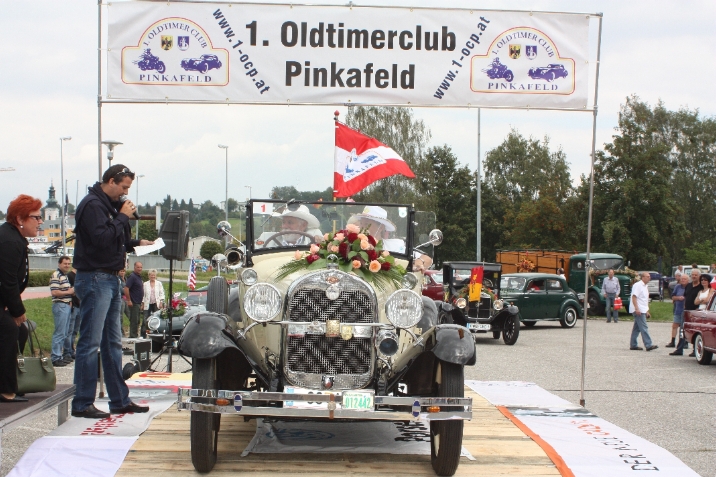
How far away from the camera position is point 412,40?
7980 millimetres

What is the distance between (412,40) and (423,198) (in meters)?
40.4

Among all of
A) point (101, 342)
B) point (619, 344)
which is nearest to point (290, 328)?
point (101, 342)

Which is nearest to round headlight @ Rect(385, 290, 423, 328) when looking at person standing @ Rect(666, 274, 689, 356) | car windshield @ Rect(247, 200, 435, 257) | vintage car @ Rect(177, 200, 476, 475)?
vintage car @ Rect(177, 200, 476, 475)

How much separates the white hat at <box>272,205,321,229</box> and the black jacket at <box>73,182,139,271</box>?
152 cm

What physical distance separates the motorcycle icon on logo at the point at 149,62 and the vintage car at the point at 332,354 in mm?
2735

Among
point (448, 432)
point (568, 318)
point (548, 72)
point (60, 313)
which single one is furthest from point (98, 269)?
point (568, 318)

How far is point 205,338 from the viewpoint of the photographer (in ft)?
17.8

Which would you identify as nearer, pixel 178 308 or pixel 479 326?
pixel 178 308

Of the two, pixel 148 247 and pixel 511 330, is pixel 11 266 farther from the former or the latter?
pixel 511 330

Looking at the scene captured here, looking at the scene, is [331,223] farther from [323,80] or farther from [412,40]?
[412,40]

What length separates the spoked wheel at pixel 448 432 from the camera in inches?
208

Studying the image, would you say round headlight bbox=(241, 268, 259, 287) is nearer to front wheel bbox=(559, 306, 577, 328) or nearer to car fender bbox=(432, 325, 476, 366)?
car fender bbox=(432, 325, 476, 366)

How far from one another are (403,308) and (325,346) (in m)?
0.58

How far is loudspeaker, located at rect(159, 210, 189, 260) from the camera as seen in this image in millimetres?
9656
